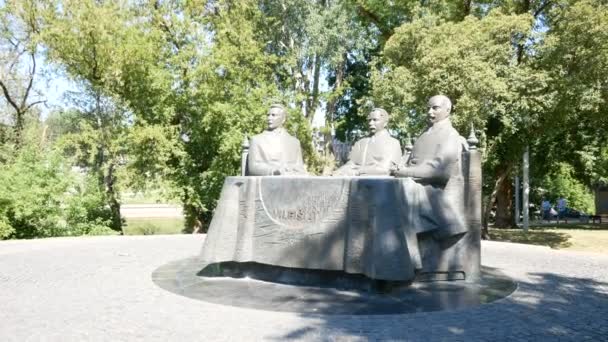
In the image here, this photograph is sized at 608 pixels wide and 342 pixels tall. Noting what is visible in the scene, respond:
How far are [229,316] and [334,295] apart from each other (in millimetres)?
1585

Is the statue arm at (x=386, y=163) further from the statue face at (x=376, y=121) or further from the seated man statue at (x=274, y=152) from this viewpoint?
the seated man statue at (x=274, y=152)

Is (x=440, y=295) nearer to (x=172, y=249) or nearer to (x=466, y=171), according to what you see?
(x=466, y=171)

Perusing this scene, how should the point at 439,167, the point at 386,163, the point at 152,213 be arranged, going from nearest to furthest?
the point at 439,167
the point at 386,163
the point at 152,213

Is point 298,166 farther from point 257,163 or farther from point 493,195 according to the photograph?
point 493,195

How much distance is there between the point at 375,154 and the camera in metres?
7.69

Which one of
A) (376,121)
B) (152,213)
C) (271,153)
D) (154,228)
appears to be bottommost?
(154,228)

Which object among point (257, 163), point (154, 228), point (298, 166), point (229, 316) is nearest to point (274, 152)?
point (257, 163)

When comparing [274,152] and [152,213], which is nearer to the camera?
[274,152]

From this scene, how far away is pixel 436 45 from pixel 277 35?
974 cm

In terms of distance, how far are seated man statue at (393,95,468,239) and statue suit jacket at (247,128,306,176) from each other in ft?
5.90

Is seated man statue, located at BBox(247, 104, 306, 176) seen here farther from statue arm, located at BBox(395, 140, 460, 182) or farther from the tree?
the tree

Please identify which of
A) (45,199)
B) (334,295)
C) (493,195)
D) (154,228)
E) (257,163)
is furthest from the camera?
(154,228)

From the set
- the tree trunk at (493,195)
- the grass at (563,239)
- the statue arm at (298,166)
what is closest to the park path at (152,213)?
the tree trunk at (493,195)

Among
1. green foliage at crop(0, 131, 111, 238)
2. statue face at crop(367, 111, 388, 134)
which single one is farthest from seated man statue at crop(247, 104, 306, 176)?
green foliage at crop(0, 131, 111, 238)
